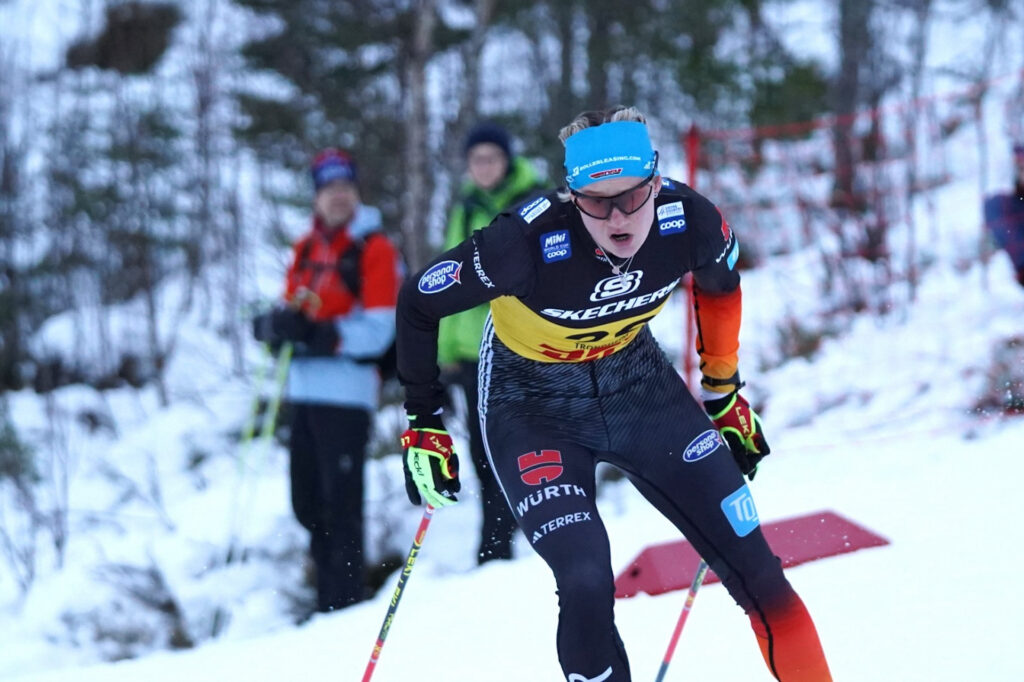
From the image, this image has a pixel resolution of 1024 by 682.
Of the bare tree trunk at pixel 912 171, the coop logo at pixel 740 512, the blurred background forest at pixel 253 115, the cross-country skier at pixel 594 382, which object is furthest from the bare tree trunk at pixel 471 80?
the coop logo at pixel 740 512

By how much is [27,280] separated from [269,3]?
15.0ft

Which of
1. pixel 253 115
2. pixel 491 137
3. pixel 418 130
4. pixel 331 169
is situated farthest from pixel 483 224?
pixel 253 115

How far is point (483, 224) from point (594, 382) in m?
1.81

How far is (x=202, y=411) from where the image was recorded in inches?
376

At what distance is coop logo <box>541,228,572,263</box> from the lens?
99.3 inches

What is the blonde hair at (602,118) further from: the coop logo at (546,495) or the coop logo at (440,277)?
the coop logo at (546,495)

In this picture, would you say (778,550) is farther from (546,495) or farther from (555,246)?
(555,246)

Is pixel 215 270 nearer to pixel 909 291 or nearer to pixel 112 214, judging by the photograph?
pixel 112 214

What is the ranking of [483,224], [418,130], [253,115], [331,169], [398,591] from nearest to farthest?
[398,591]
[331,169]
[483,224]
[418,130]
[253,115]

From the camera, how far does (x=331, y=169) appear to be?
4309 millimetres

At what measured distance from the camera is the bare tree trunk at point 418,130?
7.77 m

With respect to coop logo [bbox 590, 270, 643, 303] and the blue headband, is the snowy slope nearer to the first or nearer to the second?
coop logo [bbox 590, 270, 643, 303]

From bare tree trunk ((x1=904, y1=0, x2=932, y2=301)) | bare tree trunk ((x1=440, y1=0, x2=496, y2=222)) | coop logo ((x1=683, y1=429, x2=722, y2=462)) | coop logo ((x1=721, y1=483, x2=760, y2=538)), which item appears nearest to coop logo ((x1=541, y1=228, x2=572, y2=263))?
coop logo ((x1=683, y1=429, x2=722, y2=462))

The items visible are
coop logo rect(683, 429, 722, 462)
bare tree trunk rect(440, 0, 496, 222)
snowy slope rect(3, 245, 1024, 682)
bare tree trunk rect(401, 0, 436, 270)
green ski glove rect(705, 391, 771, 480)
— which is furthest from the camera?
bare tree trunk rect(440, 0, 496, 222)
